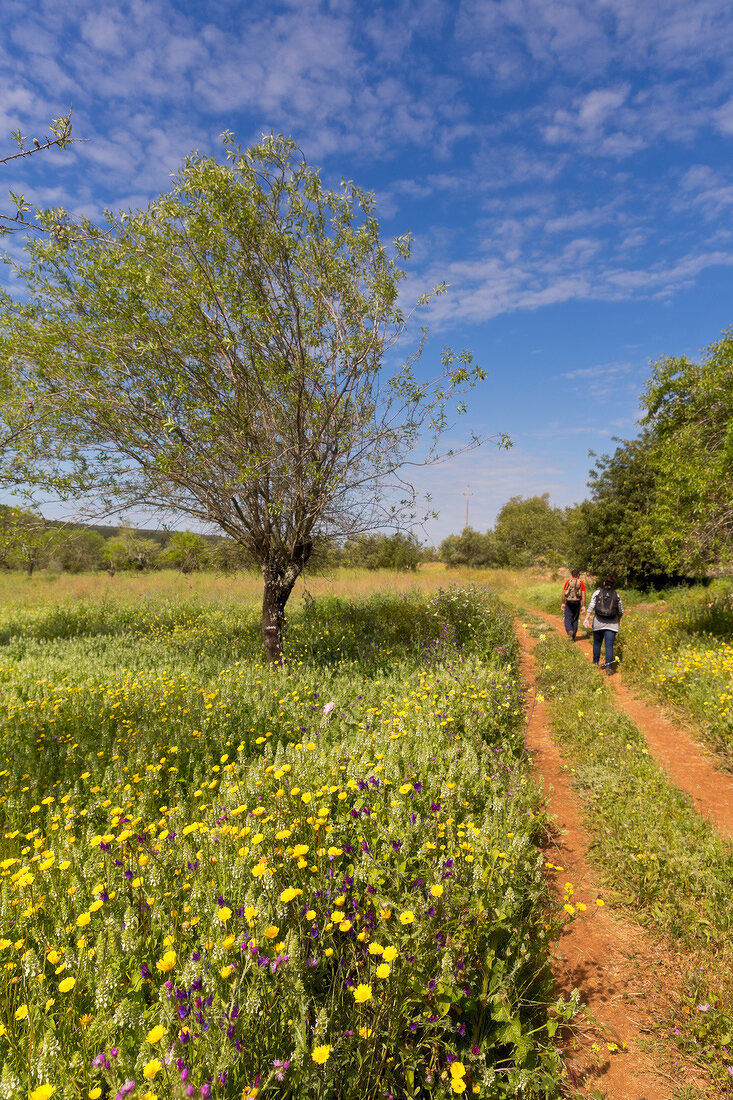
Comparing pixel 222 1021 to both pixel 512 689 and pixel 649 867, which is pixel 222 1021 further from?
pixel 512 689

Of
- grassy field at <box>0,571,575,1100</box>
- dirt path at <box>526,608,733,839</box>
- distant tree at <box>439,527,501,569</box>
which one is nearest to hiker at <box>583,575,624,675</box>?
dirt path at <box>526,608,733,839</box>

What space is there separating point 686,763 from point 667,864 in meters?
2.79

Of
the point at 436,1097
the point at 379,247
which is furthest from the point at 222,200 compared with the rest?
the point at 436,1097

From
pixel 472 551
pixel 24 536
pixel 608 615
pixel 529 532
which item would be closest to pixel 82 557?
pixel 24 536

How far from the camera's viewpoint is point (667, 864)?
12.8 feet

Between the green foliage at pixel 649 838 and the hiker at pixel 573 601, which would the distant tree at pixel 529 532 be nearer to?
the hiker at pixel 573 601

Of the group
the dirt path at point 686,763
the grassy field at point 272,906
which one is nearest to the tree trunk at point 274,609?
the grassy field at point 272,906

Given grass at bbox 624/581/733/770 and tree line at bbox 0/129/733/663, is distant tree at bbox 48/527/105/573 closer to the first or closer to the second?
tree line at bbox 0/129/733/663

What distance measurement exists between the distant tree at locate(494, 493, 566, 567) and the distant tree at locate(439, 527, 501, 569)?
1.01m

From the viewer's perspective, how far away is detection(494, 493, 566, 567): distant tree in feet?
154

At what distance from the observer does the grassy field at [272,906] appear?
182 cm

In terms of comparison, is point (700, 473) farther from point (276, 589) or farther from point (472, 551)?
point (472, 551)

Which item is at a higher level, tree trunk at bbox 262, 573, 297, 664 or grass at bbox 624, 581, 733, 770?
tree trunk at bbox 262, 573, 297, 664

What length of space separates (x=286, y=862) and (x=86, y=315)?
8.54 m
